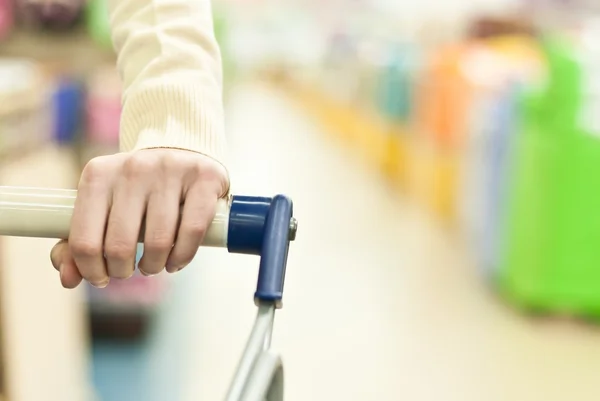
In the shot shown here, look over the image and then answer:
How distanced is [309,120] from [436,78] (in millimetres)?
3810

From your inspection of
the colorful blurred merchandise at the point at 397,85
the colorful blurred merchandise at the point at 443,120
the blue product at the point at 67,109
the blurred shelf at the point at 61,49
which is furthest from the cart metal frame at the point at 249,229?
the colorful blurred merchandise at the point at 397,85

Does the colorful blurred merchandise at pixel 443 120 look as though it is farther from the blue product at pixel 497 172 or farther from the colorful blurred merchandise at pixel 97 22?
the colorful blurred merchandise at pixel 97 22

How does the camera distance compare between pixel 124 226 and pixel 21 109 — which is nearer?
pixel 124 226

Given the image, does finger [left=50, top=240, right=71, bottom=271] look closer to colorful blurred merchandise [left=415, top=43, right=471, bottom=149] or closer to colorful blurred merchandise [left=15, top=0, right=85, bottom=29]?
colorful blurred merchandise [left=15, top=0, right=85, bottom=29]

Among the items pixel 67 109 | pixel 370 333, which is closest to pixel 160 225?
pixel 67 109

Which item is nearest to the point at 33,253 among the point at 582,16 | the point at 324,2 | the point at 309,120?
the point at 582,16

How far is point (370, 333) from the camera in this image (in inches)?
91.4

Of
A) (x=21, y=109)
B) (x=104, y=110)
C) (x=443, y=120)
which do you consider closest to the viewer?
(x=21, y=109)

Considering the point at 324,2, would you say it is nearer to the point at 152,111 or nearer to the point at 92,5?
the point at 92,5

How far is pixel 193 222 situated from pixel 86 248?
0.23ft

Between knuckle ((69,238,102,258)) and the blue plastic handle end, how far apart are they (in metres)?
0.09

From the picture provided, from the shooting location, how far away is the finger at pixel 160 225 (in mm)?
492

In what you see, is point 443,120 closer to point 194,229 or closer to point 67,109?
point 67,109

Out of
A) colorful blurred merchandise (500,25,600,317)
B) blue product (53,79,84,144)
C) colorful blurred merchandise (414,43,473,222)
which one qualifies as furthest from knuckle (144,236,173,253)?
colorful blurred merchandise (414,43,473,222)
